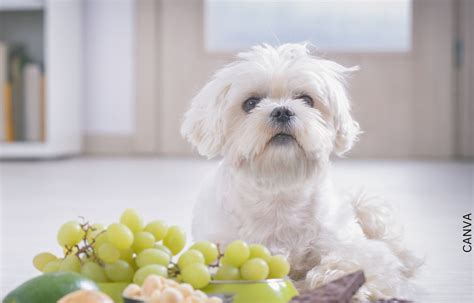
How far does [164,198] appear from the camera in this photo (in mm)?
3166

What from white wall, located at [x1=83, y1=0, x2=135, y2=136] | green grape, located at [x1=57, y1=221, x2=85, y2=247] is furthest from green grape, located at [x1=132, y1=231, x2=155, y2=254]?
white wall, located at [x1=83, y1=0, x2=135, y2=136]

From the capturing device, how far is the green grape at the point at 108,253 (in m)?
1.24

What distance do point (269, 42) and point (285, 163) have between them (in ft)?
13.3

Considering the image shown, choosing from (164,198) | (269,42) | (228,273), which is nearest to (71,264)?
(228,273)

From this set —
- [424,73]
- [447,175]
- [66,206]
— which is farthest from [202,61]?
[66,206]

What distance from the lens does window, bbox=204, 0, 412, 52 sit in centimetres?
544

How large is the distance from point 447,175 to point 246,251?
314 centimetres

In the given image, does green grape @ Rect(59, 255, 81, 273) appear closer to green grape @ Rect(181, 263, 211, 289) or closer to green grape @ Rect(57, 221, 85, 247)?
green grape @ Rect(57, 221, 85, 247)

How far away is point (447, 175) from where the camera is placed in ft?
13.6

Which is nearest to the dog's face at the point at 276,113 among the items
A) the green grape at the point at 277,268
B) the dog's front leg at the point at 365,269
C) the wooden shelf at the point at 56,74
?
the dog's front leg at the point at 365,269

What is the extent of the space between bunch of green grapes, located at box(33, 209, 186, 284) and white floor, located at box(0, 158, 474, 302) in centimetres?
29

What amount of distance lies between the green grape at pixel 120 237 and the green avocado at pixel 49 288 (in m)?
0.11

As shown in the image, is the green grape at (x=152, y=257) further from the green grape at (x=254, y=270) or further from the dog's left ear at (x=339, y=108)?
the dog's left ear at (x=339, y=108)

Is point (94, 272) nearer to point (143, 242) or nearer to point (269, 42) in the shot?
point (143, 242)
